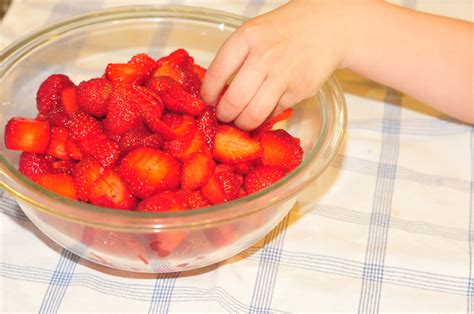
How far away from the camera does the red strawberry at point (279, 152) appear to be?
888 millimetres

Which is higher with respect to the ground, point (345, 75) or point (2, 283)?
point (345, 75)

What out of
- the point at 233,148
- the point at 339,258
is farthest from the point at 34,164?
the point at 339,258

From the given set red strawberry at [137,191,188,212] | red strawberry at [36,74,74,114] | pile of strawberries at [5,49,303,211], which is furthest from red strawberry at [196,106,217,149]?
red strawberry at [36,74,74,114]

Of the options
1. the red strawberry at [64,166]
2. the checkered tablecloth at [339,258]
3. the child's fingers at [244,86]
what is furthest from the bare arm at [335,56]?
the red strawberry at [64,166]

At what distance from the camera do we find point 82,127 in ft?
2.90

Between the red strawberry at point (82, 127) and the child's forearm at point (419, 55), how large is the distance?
0.41 m

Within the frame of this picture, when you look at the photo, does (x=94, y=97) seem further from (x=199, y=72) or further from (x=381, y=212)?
(x=381, y=212)

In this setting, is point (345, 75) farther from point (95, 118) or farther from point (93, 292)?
point (93, 292)

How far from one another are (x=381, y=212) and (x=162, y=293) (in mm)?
347

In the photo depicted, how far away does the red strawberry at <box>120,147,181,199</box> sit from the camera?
0.82 meters

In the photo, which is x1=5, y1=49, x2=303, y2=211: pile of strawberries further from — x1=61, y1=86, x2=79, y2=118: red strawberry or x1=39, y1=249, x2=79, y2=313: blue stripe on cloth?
x1=39, y1=249, x2=79, y2=313: blue stripe on cloth

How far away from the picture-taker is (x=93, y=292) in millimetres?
878

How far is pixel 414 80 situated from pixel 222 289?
479mm

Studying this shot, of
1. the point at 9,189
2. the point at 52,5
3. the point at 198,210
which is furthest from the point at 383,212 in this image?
the point at 52,5
